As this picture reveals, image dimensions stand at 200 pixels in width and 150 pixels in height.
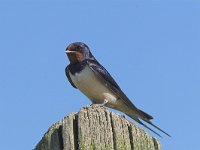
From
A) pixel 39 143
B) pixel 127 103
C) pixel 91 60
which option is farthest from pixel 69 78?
pixel 39 143

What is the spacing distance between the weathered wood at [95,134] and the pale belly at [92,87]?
9.05ft

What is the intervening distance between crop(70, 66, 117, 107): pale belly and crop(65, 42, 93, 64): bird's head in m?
0.27

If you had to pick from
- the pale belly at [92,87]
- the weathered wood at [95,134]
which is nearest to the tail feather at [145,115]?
the pale belly at [92,87]

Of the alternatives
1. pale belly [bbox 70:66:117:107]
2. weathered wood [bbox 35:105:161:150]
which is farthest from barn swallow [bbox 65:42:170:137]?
weathered wood [bbox 35:105:161:150]

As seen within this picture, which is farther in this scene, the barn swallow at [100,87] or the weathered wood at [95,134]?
the barn swallow at [100,87]

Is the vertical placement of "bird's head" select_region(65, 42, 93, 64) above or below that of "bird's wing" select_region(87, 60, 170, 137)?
above

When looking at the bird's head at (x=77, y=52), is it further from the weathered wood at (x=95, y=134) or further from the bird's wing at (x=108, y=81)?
the weathered wood at (x=95, y=134)

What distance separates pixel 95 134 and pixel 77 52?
3326 mm

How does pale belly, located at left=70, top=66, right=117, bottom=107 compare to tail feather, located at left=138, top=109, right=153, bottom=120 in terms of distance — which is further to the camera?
pale belly, located at left=70, top=66, right=117, bottom=107

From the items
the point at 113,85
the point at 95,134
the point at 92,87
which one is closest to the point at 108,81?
the point at 113,85

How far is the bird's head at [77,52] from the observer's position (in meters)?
5.41

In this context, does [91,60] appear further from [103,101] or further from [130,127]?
[130,127]

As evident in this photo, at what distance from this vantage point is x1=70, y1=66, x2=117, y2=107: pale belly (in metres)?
5.05

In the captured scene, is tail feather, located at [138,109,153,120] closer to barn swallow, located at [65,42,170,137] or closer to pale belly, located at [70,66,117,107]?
barn swallow, located at [65,42,170,137]
